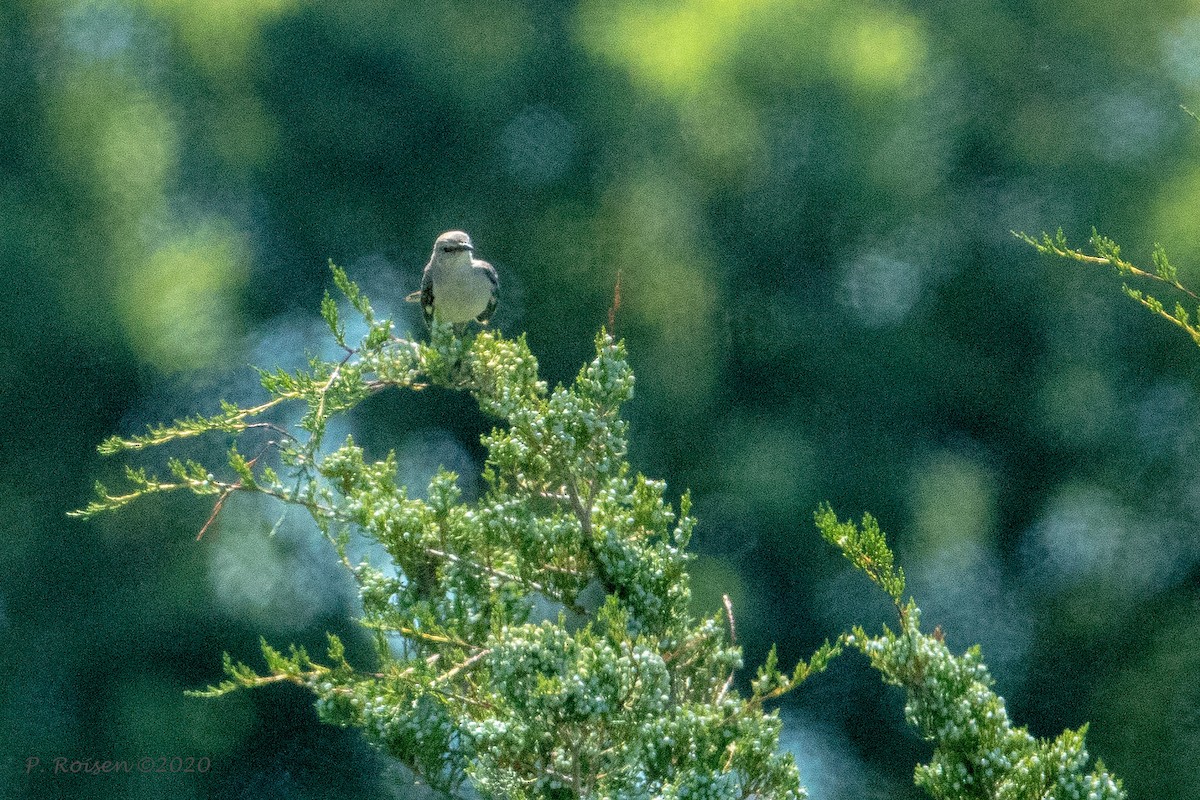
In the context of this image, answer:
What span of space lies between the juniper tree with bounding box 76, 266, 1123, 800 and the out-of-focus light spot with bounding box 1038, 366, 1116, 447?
2115 millimetres

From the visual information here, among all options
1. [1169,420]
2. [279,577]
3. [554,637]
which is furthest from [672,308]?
[554,637]

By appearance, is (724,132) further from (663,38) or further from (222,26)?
(222,26)

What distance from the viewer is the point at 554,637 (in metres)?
1.73

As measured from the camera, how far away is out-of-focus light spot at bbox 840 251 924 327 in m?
3.89

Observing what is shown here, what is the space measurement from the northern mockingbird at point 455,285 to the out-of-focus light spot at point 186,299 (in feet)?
3.64

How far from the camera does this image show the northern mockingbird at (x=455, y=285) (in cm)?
276

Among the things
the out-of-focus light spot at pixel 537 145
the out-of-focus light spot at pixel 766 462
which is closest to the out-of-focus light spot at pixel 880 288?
the out-of-focus light spot at pixel 766 462

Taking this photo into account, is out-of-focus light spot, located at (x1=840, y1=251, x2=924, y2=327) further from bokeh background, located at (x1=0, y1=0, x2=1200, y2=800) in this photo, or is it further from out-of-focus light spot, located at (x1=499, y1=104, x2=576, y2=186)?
out-of-focus light spot, located at (x1=499, y1=104, x2=576, y2=186)

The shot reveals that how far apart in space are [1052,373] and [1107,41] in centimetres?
113

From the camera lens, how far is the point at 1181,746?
3654 mm

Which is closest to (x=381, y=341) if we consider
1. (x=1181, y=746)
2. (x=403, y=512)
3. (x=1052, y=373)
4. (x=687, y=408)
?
(x=403, y=512)

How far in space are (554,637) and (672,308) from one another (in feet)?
7.17

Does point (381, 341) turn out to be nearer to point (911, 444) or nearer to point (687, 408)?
point (687, 408)

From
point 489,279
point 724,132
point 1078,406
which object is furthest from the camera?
point 724,132
